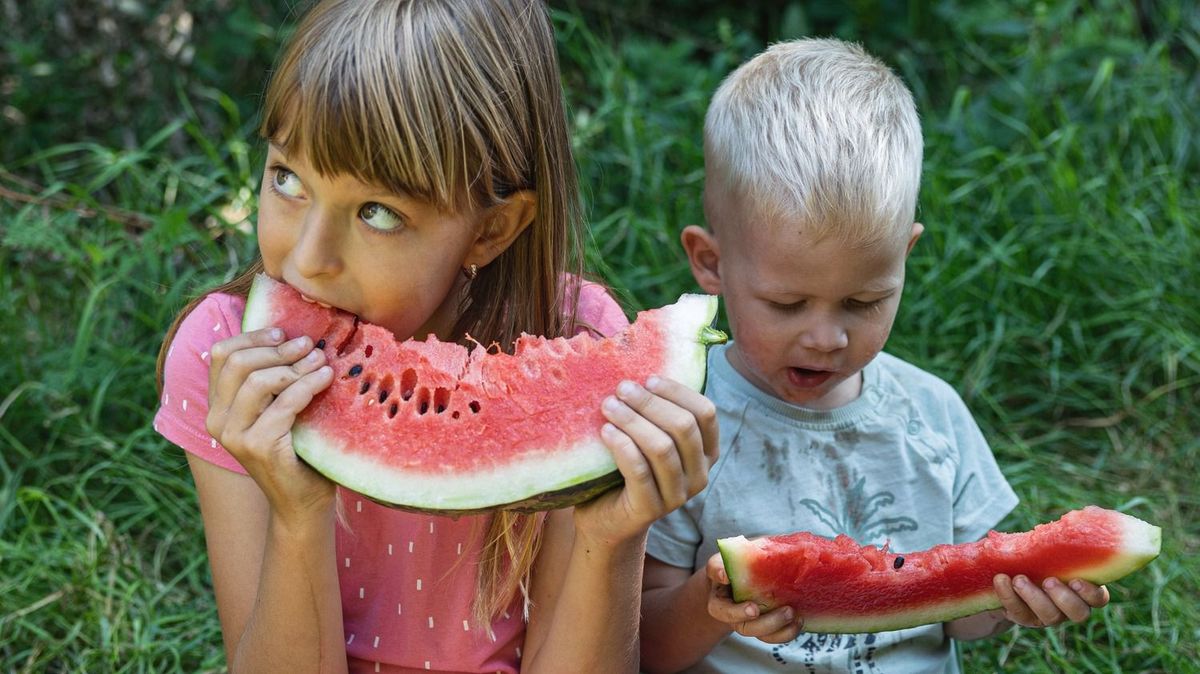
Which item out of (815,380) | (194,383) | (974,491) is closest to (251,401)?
(194,383)

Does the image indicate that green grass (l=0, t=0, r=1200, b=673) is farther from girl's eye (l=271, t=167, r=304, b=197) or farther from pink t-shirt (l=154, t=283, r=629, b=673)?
girl's eye (l=271, t=167, r=304, b=197)

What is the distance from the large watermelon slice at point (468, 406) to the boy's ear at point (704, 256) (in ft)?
1.78

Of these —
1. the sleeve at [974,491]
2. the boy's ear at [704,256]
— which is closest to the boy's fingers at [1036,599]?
the sleeve at [974,491]

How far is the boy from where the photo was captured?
223cm

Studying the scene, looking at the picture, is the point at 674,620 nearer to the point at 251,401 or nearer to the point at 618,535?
the point at 618,535

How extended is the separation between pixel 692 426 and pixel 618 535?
243mm

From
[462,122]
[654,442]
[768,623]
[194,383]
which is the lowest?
[768,623]

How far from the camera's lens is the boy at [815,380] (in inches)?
87.9

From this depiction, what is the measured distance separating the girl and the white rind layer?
0.04 m

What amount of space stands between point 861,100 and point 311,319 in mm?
1089

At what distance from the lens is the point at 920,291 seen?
12.1ft

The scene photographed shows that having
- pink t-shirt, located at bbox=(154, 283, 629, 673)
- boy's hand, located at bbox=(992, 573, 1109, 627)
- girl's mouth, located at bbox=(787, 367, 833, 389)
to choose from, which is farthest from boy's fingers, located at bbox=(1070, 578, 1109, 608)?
pink t-shirt, located at bbox=(154, 283, 629, 673)

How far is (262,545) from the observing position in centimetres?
216

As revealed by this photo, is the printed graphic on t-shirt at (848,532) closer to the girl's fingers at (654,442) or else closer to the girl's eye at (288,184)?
the girl's fingers at (654,442)
